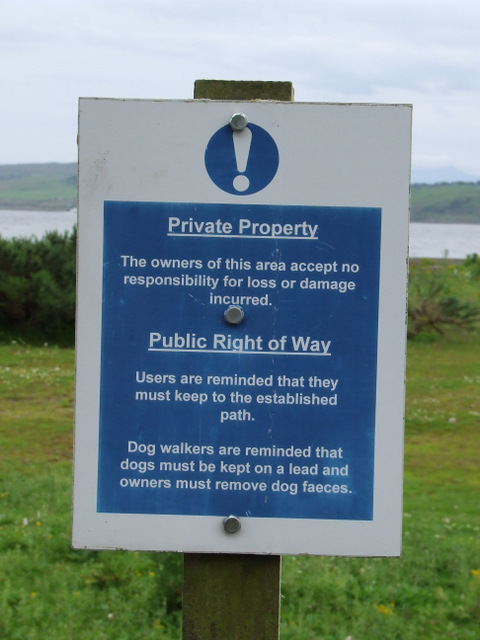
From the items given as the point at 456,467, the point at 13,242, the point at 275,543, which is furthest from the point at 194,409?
the point at 13,242

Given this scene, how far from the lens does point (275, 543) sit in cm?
215

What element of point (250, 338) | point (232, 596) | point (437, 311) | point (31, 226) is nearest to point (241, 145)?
point (250, 338)

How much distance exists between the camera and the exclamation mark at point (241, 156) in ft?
7.04

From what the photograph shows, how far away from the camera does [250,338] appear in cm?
214

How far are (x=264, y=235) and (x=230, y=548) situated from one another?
767 mm

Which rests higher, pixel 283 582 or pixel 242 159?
pixel 242 159

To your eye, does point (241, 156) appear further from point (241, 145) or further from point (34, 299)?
point (34, 299)

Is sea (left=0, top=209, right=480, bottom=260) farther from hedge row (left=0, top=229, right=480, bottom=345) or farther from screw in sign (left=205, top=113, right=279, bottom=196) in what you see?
screw in sign (left=205, top=113, right=279, bottom=196)

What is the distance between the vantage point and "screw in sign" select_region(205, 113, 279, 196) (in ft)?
7.04

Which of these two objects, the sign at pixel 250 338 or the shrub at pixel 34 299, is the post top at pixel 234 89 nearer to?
the sign at pixel 250 338

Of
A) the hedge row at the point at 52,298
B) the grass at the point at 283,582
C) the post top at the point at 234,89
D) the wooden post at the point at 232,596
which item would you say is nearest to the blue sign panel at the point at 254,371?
the wooden post at the point at 232,596

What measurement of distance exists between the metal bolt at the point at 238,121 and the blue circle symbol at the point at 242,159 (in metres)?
0.01

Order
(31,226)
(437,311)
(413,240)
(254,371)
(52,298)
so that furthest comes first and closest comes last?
(413,240) < (31,226) < (437,311) < (52,298) < (254,371)

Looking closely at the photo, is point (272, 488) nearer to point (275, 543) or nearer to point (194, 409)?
point (275, 543)
